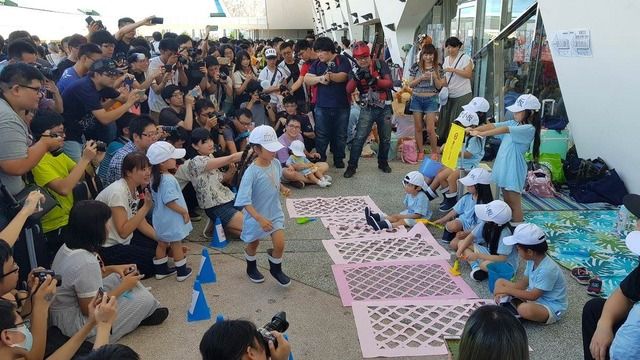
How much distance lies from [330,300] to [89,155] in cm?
208

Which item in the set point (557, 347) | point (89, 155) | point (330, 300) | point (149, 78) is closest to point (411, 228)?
point (330, 300)

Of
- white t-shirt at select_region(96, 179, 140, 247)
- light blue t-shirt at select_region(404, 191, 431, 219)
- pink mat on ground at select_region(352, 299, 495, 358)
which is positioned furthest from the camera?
light blue t-shirt at select_region(404, 191, 431, 219)

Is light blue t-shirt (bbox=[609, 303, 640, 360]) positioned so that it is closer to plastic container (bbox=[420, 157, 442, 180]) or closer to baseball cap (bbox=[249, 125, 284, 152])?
baseball cap (bbox=[249, 125, 284, 152])

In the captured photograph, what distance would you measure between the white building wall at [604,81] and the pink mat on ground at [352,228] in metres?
2.81

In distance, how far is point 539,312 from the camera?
3096 mm

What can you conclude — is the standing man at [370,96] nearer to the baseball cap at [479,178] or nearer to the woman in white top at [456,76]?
the woman in white top at [456,76]

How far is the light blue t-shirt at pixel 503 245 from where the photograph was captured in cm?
366

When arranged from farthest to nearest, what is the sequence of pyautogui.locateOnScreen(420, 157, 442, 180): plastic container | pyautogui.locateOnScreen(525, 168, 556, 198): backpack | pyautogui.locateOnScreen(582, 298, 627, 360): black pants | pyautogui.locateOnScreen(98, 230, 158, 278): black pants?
pyautogui.locateOnScreen(525, 168, 556, 198): backpack → pyautogui.locateOnScreen(420, 157, 442, 180): plastic container → pyautogui.locateOnScreen(98, 230, 158, 278): black pants → pyautogui.locateOnScreen(582, 298, 627, 360): black pants

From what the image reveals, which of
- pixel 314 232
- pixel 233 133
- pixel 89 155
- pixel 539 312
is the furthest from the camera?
pixel 233 133

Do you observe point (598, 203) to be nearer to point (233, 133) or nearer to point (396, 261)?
point (396, 261)

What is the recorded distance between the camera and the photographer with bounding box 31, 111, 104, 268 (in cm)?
324

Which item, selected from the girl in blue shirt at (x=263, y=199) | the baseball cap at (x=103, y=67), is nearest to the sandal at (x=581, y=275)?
the girl in blue shirt at (x=263, y=199)

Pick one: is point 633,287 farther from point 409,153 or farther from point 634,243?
point 409,153

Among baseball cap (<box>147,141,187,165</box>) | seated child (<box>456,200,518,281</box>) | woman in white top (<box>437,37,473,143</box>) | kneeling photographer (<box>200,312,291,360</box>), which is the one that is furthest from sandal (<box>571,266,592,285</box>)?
woman in white top (<box>437,37,473,143</box>)
